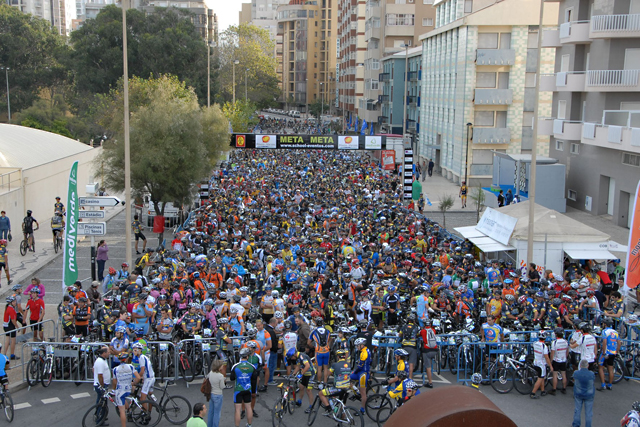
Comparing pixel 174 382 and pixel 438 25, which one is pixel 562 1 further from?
pixel 174 382

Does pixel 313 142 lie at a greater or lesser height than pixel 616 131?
lesser

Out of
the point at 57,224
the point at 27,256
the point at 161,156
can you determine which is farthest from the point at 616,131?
the point at 27,256

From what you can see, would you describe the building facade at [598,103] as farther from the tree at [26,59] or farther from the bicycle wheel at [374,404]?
the tree at [26,59]

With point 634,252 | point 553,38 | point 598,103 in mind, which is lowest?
point 634,252

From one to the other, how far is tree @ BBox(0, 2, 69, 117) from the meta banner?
48364mm

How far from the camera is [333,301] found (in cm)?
1383

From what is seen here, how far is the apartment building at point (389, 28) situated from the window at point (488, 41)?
79.7ft

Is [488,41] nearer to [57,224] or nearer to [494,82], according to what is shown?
[494,82]

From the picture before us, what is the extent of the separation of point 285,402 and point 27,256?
16526 mm

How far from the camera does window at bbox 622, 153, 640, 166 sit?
27.3 m

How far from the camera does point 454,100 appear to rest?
48.1 m

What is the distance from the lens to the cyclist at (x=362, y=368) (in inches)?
427

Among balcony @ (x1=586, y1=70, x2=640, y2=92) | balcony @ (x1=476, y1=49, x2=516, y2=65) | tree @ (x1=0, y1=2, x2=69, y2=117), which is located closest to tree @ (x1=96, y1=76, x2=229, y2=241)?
balcony @ (x1=586, y1=70, x2=640, y2=92)

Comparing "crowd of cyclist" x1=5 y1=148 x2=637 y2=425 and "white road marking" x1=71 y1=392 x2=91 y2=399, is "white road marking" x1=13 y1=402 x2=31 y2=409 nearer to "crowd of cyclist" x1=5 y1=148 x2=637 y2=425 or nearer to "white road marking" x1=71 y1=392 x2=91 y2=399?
"white road marking" x1=71 y1=392 x2=91 y2=399
